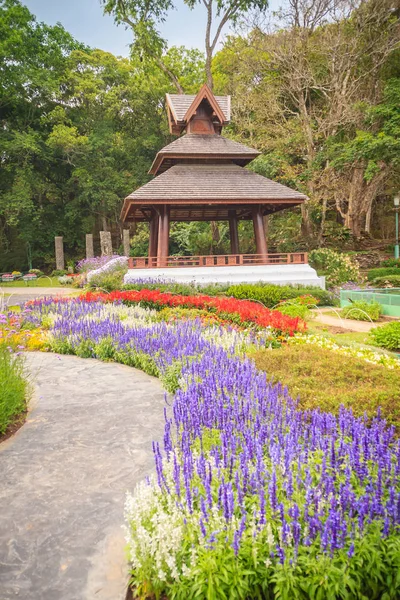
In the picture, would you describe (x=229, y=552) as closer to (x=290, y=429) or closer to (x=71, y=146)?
(x=290, y=429)

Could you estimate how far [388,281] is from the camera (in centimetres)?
1994

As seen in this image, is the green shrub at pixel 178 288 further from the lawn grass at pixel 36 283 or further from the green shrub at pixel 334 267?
the lawn grass at pixel 36 283

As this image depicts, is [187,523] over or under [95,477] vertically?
over

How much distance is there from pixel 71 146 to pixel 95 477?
38627mm

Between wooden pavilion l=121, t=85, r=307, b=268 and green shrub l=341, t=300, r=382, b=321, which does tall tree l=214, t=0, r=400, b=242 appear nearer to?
wooden pavilion l=121, t=85, r=307, b=268

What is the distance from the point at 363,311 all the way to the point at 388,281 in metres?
8.28

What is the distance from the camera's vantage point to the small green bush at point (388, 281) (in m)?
19.6

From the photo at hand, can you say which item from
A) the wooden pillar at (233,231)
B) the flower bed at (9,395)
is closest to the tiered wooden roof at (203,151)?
the wooden pillar at (233,231)

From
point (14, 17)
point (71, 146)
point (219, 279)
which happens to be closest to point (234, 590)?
point (219, 279)

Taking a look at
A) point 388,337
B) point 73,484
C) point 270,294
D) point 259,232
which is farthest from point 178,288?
point 73,484

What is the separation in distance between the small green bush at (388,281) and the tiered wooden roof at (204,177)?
212 inches

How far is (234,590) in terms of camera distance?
2.12 m

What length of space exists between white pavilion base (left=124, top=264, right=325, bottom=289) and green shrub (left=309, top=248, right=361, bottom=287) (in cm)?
200

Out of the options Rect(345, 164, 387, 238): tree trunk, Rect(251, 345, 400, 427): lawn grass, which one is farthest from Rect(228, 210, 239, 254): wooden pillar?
Rect(251, 345, 400, 427): lawn grass
